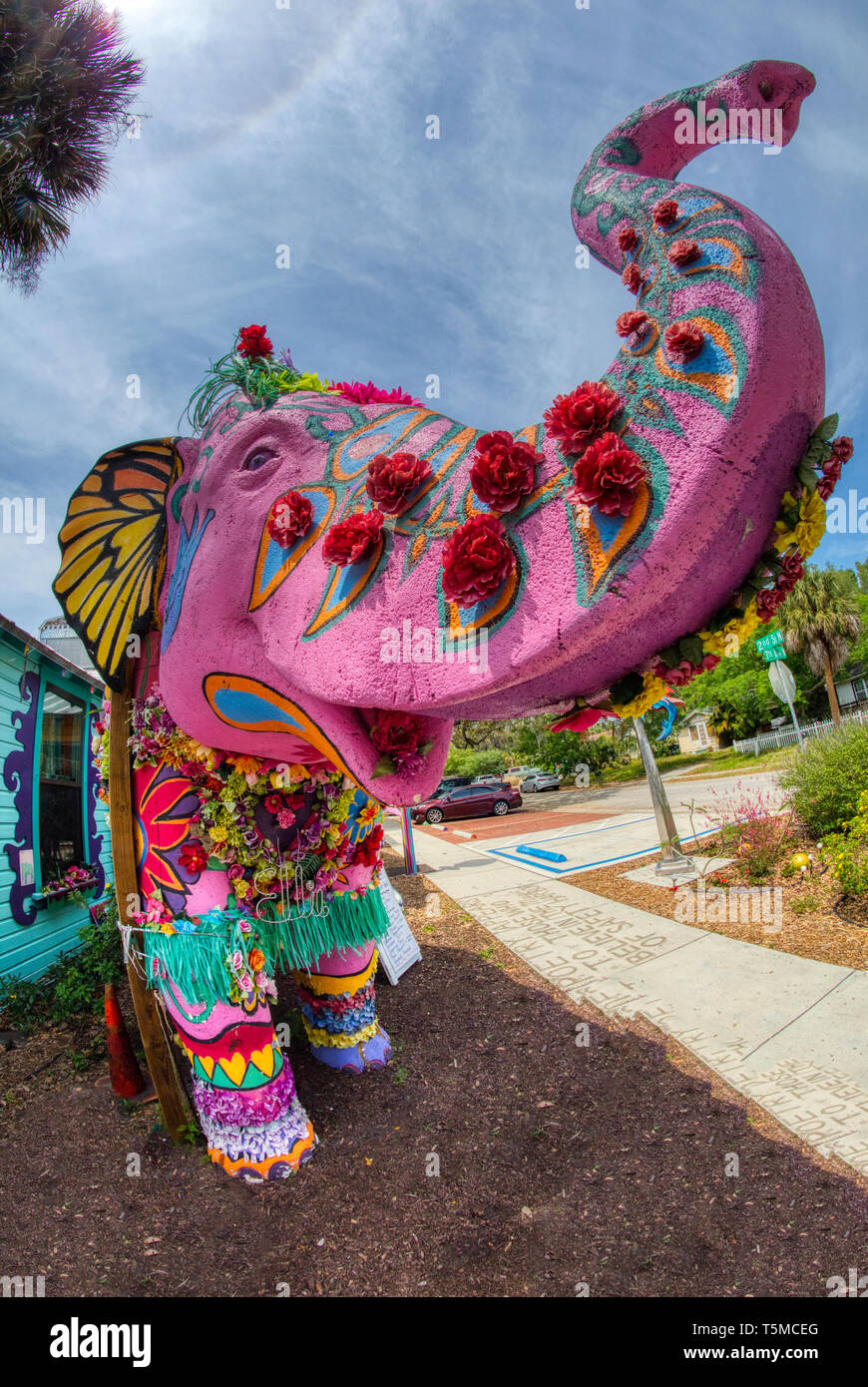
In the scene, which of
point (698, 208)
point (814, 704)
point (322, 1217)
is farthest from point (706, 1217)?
point (814, 704)

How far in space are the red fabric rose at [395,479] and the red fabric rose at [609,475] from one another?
0.45 metres

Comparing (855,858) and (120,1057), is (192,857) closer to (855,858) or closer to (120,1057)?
(120,1057)

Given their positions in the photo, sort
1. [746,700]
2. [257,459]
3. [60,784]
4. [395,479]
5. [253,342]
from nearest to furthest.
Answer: [395,479] → [257,459] → [253,342] → [60,784] → [746,700]

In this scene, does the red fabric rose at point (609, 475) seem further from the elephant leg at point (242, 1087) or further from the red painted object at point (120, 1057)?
the red painted object at point (120, 1057)

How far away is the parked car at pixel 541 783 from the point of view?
29.3 m

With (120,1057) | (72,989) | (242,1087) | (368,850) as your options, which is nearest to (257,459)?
(368,850)

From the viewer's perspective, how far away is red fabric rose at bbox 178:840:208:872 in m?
2.63

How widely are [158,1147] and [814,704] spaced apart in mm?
35775

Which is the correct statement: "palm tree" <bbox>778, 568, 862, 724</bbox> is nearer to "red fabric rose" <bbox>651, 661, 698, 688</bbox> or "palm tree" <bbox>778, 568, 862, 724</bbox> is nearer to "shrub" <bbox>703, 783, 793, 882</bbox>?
"shrub" <bbox>703, 783, 793, 882</bbox>

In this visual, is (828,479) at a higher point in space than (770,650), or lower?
lower

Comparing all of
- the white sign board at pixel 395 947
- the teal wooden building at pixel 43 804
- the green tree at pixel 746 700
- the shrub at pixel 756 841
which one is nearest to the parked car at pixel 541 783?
the green tree at pixel 746 700

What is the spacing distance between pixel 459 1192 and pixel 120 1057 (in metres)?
1.71

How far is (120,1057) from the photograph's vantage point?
3328mm
